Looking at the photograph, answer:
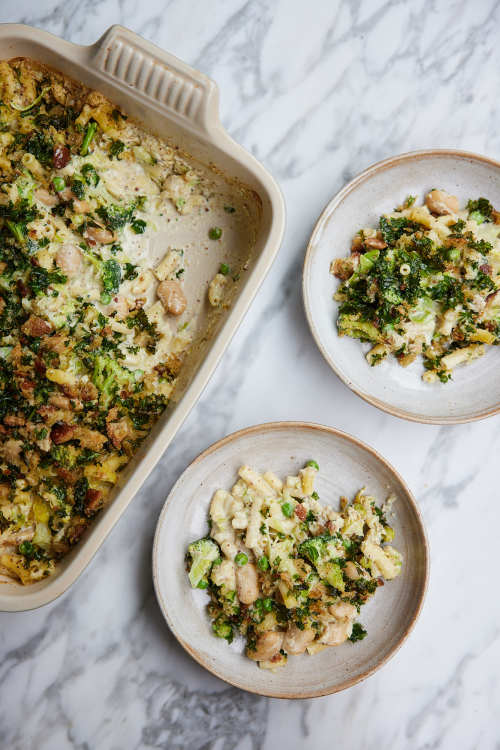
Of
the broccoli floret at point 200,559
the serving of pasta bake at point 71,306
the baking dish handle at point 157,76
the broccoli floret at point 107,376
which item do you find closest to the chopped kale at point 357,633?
the broccoli floret at point 200,559

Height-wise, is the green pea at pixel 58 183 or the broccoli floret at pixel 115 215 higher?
the green pea at pixel 58 183

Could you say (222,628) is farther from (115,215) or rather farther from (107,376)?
(115,215)

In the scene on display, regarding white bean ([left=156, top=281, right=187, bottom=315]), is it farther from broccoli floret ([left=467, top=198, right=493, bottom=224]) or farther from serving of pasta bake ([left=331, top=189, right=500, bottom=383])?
broccoli floret ([left=467, top=198, right=493, bottom=224])

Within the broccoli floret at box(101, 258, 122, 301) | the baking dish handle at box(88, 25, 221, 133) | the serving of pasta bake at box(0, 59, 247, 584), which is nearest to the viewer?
the baking dish handle at box(88, 25, 221, 133)

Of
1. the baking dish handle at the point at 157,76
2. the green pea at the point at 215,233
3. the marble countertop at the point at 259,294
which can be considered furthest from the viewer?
the marble countertop at the point at 259,294

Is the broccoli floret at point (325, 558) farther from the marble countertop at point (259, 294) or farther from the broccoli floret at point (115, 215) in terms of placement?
the broccoli floret at point (115, 215)

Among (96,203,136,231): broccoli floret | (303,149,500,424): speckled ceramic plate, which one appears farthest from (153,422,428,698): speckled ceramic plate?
(96,203,136,231): broccoli floret
